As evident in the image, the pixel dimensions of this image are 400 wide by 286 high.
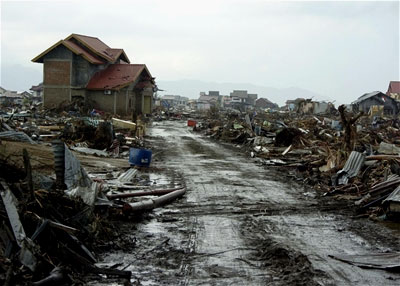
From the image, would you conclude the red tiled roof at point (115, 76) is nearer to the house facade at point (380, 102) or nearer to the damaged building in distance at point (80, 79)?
the damaged building in distance at point (80, 79)

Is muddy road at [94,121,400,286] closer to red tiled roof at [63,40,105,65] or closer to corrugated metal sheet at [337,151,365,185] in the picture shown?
corrugated metal sheet at [337,151,365,185]

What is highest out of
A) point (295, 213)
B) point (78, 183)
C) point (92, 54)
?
point (92, 54)

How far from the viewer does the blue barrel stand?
15.3 metres

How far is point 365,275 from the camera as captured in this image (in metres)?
6.04

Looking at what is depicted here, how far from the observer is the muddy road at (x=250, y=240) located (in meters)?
5.94

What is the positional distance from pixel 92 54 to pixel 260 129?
73.3 ft

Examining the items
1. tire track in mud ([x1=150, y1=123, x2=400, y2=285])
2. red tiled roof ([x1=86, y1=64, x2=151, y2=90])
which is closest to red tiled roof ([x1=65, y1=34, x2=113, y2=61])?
red tiled roof ([x1=86, y1=64, x2=151, y2=90])

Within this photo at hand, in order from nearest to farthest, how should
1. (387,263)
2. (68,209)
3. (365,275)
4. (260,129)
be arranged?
1. (365,275)
2. (387,263)
3. (68,209)
4. (260,129)

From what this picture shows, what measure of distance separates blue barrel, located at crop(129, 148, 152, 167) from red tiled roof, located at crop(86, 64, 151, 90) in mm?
26893

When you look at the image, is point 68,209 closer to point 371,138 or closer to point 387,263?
point 387,263

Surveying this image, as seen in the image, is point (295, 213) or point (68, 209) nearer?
point (68, 209)

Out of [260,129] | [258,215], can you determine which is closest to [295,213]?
[258,215]

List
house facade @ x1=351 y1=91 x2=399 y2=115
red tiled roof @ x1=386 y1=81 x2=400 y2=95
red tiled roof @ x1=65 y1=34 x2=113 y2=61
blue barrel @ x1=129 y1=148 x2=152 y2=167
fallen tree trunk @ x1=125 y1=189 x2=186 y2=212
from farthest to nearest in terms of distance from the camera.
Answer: red tiled roof @ x1=386 y1=81 x2=400 y2=95 → house facade @ x1=351 y1=91 x2=399 y2=115 → red tiled roof @ x1=65 y1=34 x2=113 y2=61 → blue barrel @ x1=129 y1=148 x2=152 y2=167 → fallen tree trunk @ x1=125 y1=189 x2=186 y2=212

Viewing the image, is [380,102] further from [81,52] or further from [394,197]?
[394,197]
